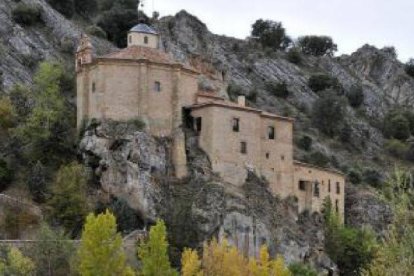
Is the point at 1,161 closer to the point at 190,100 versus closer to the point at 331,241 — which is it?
the point at 190,100

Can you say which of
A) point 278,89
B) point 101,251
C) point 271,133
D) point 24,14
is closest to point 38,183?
point 101,251

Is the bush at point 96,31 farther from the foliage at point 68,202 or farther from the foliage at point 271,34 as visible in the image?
the foliage at point 68,202

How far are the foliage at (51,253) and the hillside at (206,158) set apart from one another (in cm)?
689

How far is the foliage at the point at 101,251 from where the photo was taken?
169ft

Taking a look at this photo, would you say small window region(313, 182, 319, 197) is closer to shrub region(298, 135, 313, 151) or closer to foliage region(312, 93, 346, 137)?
shrub region(298, 135, 313, 151)

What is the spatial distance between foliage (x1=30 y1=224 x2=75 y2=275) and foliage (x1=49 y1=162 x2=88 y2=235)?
6.76 m

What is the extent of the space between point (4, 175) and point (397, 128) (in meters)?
56.8

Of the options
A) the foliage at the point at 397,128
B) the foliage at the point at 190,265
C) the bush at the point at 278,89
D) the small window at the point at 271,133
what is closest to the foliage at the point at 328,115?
the bush at the point at 278,89

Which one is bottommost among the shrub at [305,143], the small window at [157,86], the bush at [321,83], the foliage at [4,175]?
the foliage at [4,175]

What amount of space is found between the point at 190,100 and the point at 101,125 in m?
6.57

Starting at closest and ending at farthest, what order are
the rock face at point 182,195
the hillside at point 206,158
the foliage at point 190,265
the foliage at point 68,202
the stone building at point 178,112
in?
the foliage at point 190,265, the foliage at point 68,202, the rock face at point 182,195, the hillside at point 206,158, the stone building at point 178,112

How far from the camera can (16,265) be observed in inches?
1964

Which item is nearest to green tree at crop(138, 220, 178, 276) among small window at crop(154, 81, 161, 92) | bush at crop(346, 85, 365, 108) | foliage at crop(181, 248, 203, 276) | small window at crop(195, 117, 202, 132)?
foliage at crop(181, 248, 203, 276)

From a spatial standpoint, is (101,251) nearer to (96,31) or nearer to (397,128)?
(96,31)
